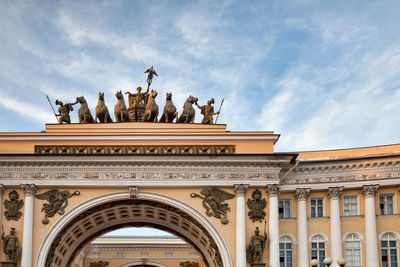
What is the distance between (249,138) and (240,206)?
372 centimetres

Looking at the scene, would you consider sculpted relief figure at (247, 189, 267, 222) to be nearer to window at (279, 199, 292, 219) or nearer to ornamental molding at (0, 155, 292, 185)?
ornamental molding at (0, 155, 292, 185)

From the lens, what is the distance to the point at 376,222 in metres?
33.8

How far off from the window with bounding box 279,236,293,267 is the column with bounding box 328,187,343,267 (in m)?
2.17

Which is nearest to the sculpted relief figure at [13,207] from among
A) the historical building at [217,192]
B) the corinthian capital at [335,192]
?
the historical building at [217,192]

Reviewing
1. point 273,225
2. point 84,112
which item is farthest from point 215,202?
point 84,112

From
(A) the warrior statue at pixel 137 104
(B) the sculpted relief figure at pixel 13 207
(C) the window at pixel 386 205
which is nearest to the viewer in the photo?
(B) the sculpted relief figure at pixel 13 207

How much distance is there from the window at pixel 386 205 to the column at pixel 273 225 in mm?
5505

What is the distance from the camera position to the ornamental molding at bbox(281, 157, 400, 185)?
33.9 m

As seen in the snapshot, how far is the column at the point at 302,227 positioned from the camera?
34062 millimetres

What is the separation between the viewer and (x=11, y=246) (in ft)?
107

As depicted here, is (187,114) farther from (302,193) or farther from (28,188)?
(28,188)

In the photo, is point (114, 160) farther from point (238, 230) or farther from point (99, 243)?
point (99, 243)

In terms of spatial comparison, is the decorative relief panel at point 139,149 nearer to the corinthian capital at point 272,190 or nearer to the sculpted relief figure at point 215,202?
the sculpted relief figure at point 215,202

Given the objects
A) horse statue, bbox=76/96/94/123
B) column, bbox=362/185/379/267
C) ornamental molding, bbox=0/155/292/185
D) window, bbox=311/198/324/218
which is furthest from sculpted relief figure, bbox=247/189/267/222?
horse statue, bbox=76/96/94/123
